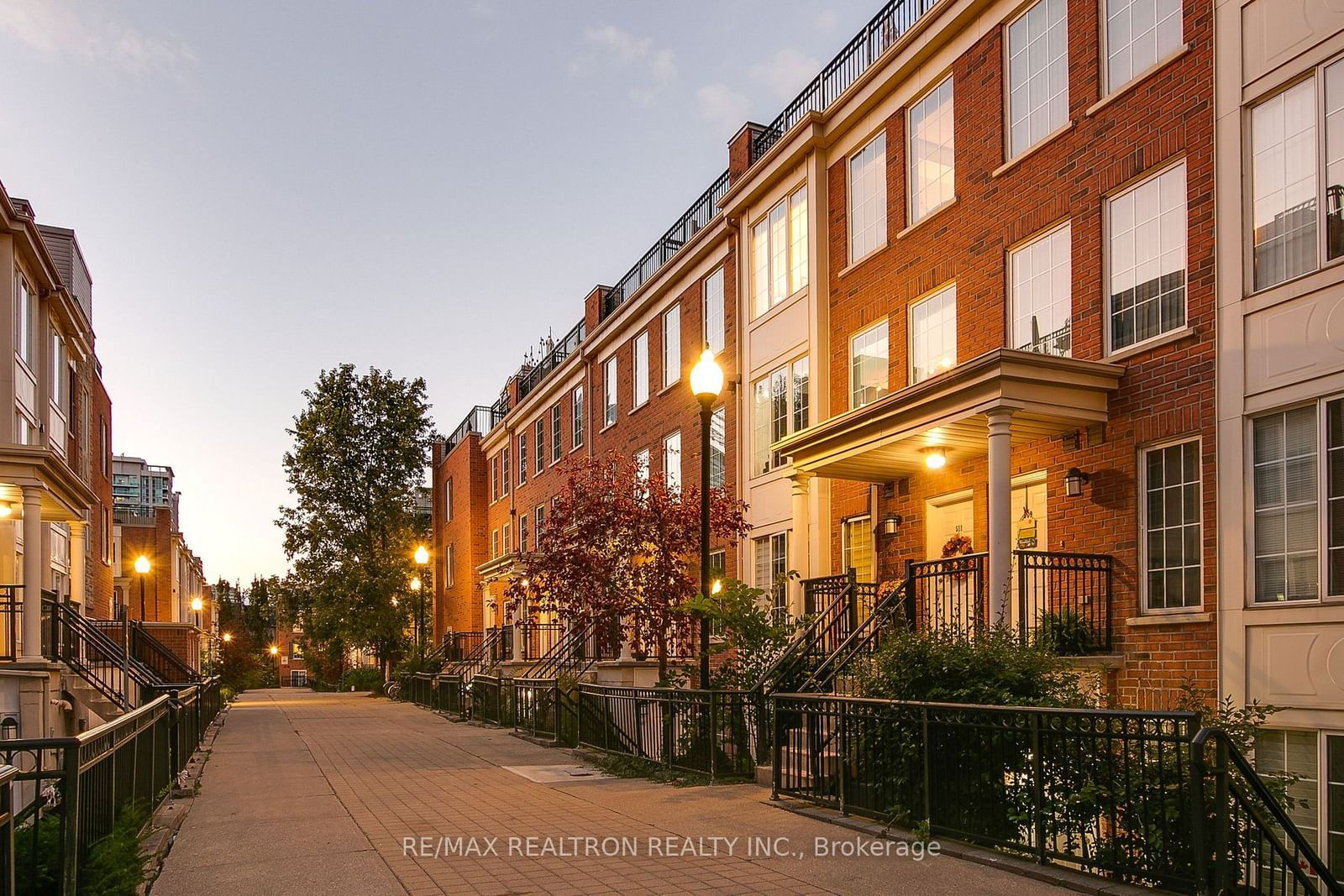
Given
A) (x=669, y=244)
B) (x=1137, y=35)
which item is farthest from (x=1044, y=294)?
(x=669, y=244)

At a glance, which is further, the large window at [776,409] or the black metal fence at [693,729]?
the large window at [776,409]

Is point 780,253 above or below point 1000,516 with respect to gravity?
above

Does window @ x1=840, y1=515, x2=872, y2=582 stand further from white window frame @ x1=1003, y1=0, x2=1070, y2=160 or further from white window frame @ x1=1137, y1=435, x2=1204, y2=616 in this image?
white window frame @ x1=1003, y1=0, x2=1070, y2=160

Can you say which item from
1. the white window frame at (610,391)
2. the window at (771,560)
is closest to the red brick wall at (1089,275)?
the window at (771,560)

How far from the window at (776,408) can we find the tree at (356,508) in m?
27.5

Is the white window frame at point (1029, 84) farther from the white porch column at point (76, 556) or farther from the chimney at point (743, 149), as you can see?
the white porch column at point (76, 556)

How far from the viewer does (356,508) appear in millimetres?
46250

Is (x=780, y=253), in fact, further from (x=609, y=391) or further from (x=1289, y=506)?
(x=1289, y=506)

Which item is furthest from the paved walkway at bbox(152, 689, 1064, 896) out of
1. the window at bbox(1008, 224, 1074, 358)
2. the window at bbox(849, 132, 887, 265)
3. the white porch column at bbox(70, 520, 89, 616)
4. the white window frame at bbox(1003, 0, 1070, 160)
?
the window at bbox(849, 132, 887, 265)

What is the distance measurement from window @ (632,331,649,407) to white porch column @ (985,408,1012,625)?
14558 mm

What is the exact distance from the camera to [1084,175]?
42.4 ft

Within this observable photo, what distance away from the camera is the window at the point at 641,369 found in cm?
2638

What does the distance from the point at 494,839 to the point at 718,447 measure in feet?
44.0

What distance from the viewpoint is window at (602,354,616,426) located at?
2905 centimetres
